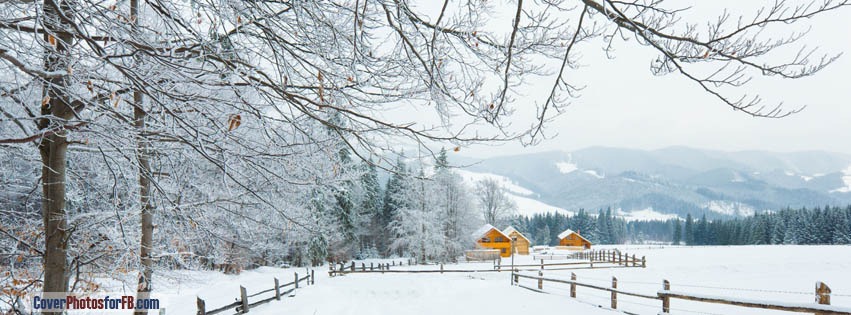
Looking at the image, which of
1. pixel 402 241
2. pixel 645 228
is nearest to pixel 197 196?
pixel 402 241

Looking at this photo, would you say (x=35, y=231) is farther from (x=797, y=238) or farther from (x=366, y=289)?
(x=797, y=238)

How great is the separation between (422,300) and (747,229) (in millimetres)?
87338

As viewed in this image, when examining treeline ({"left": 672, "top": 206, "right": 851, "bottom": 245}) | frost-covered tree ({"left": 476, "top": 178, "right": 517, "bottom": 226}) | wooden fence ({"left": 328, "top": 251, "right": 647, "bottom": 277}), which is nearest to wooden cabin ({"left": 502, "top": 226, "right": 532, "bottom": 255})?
frost-covered tree ({"left": 476, "top": 178, "right": 517, "bottom": 226})

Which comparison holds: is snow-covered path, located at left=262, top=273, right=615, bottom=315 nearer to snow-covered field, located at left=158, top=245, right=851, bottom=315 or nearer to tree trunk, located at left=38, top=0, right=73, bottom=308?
snow-covered field, located at left=158, top=245, right=851, bottom=315

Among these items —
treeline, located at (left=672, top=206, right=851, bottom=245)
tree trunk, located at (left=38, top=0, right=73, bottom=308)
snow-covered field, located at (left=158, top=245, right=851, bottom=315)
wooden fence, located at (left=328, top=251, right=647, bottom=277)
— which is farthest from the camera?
treeline, located at (left=672, top=206, right=851, bottom=245)

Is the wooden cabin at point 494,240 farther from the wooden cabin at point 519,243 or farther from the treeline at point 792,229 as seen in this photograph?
the treeline at point 792,229

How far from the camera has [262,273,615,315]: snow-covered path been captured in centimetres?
1008

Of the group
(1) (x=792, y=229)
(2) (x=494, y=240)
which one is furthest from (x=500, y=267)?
(1) (x=792, y=229)

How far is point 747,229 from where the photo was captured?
74562mm

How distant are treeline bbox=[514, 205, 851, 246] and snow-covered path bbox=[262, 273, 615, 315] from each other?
49.6 metres

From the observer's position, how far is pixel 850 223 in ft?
182

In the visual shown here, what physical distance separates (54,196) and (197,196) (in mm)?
2599

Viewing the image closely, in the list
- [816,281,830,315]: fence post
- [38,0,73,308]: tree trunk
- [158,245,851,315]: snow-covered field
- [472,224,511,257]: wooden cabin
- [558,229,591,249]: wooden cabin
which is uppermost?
[38,0,73,308]: tree trunk

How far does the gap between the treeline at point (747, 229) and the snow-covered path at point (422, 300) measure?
163ft
